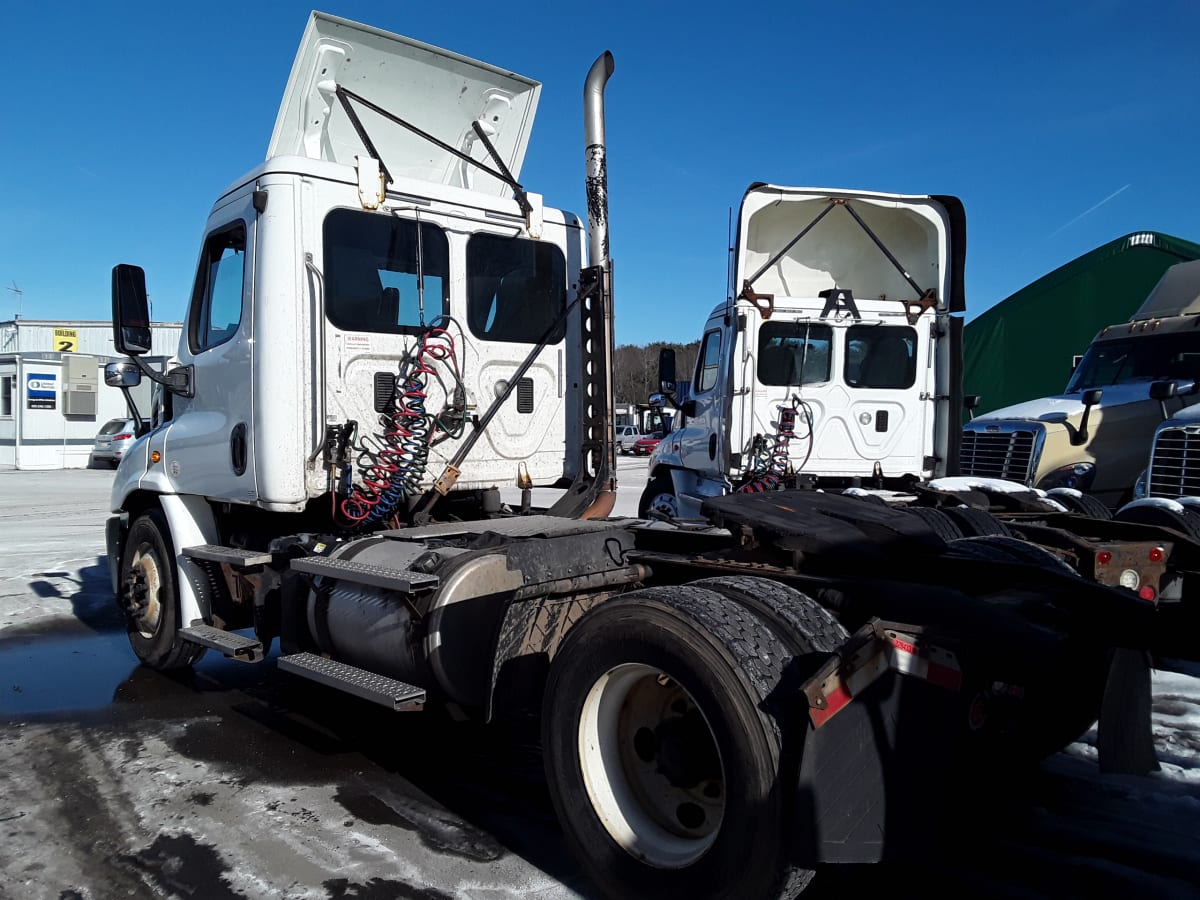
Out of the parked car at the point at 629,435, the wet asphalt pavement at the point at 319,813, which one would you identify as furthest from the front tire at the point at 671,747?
the parked car at the point at 629,435

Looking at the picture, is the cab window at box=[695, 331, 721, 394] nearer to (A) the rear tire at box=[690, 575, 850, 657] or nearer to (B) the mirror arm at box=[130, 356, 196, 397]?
(B) the mirror arm at box=[130, 356, 196, 397]

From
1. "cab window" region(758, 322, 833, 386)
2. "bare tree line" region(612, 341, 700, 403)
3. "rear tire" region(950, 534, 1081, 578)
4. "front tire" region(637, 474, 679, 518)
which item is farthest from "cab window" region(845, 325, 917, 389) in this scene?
"bare tree line" region(612, 341, 700, 403)

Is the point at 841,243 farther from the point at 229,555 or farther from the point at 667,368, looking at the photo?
the point at 229,555

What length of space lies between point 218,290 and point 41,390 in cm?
2610

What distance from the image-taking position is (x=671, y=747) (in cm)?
303

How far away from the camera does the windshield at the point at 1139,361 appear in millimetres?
8579

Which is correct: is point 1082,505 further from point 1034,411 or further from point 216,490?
point 216,490

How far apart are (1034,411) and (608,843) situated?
7301 mm

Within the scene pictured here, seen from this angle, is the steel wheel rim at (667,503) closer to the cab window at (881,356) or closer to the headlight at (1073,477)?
the cab window at (881,356)

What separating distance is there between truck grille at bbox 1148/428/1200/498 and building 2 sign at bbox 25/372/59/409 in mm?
28647

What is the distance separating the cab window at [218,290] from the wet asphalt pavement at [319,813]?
2222 mm

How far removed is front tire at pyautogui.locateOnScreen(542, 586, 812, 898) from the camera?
8.36 ft

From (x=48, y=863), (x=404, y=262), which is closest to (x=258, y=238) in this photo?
(x=404, y=262)

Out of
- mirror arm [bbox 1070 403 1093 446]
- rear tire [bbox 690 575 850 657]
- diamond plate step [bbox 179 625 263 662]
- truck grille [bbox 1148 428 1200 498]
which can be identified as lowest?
diamond plate step [bbox 179 625 263 662]
